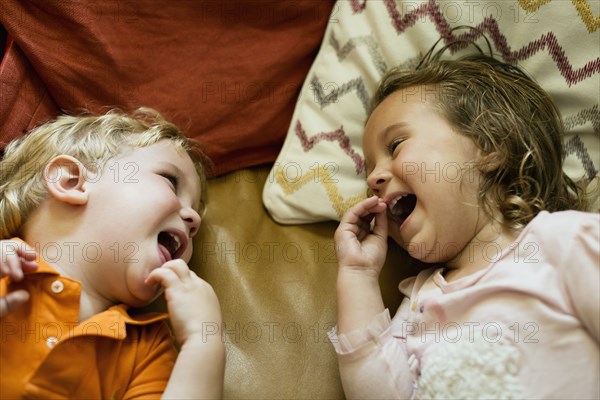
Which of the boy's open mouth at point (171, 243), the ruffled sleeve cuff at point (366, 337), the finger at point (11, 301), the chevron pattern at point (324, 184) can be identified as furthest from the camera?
the chevron pattern at point (324, 184)

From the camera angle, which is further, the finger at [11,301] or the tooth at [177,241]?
the tooth at [177,241]

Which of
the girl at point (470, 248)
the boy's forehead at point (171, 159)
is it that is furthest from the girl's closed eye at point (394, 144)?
the boy's forehead at point (171, 159)

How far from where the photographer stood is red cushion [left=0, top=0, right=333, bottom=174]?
119 centimetres

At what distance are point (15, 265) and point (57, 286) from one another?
76 mm

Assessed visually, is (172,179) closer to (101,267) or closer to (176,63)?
(101,267)

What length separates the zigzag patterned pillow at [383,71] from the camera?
1161mm

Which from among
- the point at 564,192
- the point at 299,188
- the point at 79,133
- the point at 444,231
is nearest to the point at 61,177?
the point at 79,133

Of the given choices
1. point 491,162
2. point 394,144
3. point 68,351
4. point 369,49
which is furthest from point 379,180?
point 68,351

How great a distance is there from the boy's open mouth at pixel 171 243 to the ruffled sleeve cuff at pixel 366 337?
32 cm

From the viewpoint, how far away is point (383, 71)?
131cm

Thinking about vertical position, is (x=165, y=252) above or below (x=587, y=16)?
below

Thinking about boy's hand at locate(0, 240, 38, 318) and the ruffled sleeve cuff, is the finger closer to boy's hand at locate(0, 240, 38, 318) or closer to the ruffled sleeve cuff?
boy's hand at locate(0, 240, 38, 318)

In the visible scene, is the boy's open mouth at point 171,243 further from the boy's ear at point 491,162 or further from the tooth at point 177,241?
the boy's ear at point 491,162

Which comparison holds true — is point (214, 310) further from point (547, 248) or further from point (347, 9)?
point (347, 9)
